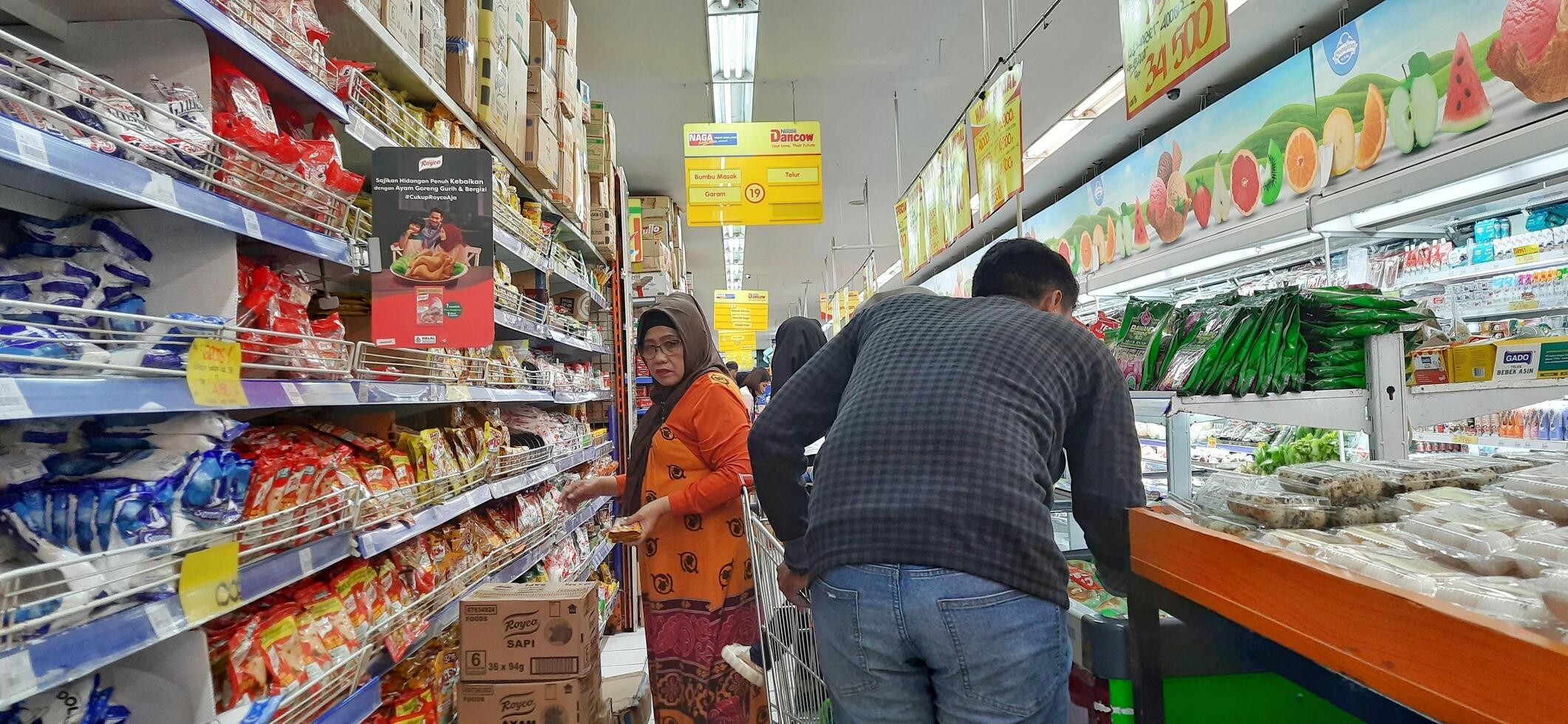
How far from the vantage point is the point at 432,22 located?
252 centimetres

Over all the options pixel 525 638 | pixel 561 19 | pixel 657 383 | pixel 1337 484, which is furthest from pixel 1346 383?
A: pixel 561 19

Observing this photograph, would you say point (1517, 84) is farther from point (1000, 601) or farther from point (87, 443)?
point (87, 443)

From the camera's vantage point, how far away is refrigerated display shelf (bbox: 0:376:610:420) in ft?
3.40

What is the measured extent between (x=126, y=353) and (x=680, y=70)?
6063 mm

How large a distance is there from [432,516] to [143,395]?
111 cm

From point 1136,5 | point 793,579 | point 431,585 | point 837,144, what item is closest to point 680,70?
point 837,144

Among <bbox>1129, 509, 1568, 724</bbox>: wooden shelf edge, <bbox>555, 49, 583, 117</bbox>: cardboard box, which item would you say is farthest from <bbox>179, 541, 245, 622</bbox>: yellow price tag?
<bbox>555, 49, 583, 117</bbox>: cardboard box

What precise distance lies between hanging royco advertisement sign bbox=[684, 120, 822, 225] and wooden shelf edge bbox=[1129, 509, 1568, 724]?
564 cm

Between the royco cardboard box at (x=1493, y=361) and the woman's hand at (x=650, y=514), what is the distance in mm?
2396

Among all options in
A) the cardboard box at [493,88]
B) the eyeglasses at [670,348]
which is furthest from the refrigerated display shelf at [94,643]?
the cardboard box at [493,88]

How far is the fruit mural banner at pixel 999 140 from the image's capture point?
14.5 ft

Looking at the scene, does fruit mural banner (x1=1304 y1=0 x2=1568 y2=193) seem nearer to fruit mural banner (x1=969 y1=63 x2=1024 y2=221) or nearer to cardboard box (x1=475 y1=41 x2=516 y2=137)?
fruit mural banner (x1=969 y1=63 x2=1024 y2=221)

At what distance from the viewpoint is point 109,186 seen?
47.6 inches

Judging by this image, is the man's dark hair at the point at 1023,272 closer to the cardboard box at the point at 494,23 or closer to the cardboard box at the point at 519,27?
the cardboard box at the point at 494,23
